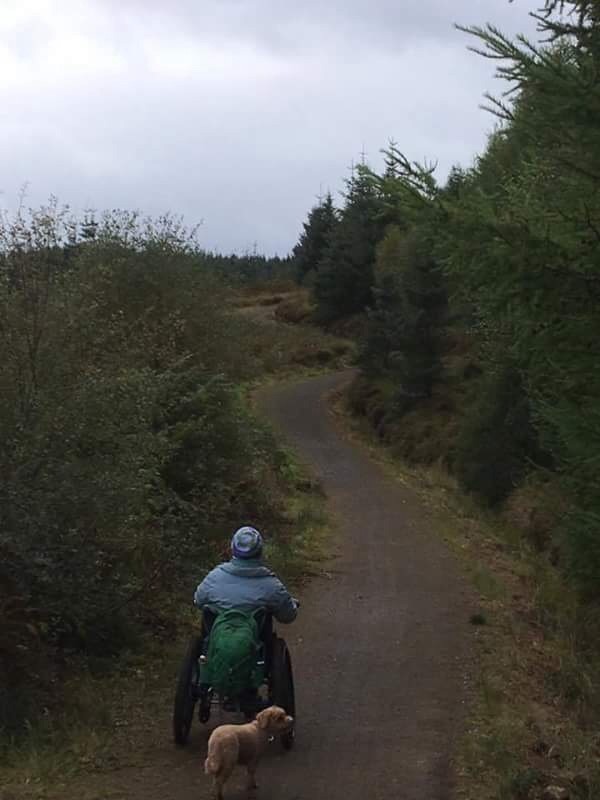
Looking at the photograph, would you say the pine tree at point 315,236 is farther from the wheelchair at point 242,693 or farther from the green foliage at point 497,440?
the wheelchair at point 242,693

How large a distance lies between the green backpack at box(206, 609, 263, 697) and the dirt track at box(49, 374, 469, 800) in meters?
0.58

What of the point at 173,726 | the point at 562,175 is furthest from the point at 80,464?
the point at 562,175

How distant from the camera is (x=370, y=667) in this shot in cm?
1041

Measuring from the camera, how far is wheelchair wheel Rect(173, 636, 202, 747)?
7426 millimetres

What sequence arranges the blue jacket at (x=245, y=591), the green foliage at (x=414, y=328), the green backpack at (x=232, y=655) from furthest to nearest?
the green foliage at (x=414, y=328) < the blue jacket at (x=245, y=591) < the green backpack at (x=232, y=655)

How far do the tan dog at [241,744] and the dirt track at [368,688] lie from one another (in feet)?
1.04

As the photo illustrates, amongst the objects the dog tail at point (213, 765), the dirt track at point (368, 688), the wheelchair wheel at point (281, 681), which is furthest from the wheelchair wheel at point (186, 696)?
the dog tail at point (213, 765)

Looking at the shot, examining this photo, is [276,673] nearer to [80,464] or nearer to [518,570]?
[80,464]

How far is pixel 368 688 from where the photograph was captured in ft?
31.6

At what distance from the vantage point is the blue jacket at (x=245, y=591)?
754 cm

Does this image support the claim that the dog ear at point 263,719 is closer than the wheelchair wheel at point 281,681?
Yes

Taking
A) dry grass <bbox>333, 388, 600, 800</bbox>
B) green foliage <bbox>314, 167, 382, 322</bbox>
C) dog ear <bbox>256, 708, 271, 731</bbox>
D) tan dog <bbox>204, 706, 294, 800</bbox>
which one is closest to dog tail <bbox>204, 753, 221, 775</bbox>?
tan dog <bbox>204, 706, 294, 800</bbox>

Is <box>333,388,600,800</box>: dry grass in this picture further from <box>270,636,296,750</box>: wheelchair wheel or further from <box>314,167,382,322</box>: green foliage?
<box>314,167,382,322</box>: green foliage

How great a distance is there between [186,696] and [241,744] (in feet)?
3.27
